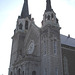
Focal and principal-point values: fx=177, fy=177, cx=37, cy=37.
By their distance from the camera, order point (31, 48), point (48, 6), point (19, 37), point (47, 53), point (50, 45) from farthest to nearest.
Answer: point (19, 37)
point (31, 48)
point (48, 6)
point (50, 45)
point (47, 53)

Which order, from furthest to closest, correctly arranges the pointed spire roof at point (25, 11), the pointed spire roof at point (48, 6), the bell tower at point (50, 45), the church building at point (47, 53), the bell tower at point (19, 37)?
the pointed spire roof at point (25, 11) < the bell tower at point (19, 37) < the pointed spire roof at point (48, 6) < the church building at point (47, 53) < the bell tower at point (50, 45)

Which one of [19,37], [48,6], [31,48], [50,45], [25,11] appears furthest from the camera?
[25,11]

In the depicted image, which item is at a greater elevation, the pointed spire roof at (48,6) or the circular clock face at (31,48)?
the pointed spire roof at (48,6)

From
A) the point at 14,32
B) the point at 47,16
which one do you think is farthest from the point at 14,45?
the point at 47,16

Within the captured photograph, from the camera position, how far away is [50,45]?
37.2m

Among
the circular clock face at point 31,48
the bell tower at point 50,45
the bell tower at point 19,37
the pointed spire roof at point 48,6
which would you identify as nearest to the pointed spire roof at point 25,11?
the bell tower at point 19,37

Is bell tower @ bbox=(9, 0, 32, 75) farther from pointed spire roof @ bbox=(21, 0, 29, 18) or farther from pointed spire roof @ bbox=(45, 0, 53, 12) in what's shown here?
pointed spire roof @ bbox=(45, 0, 53, 12)

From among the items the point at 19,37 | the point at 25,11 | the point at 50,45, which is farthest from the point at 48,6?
the point at 25,11

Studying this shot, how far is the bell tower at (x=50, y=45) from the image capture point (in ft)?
117

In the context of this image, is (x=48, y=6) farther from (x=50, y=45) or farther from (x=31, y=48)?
(x=31, y=48)

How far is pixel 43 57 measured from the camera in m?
37.6

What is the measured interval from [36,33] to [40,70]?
31.8ft

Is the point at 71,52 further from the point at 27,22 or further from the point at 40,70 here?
the point at 27,22

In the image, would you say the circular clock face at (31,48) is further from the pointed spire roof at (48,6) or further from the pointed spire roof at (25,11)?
the pointed spire roof at (25,11)
